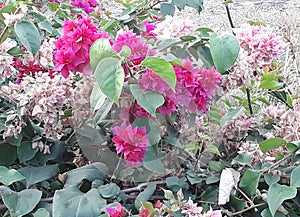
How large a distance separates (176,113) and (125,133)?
3.6 inches

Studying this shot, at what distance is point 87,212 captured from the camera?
0.61 metres

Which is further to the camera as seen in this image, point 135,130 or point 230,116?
point 230,116

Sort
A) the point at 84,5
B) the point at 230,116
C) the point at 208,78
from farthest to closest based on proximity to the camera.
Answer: the point at 84,5 → the point at 230,116 → the point at 208,78

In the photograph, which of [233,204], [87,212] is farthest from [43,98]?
[233,204]

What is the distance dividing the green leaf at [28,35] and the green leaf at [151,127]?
7.1 inches

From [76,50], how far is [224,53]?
0.61ft

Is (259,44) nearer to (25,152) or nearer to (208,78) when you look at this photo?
(208,78)

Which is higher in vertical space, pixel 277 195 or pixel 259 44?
pixel 259 44

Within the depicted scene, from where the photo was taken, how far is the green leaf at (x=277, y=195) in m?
0.61

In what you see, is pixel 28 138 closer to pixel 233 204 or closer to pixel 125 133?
pixel 125 133

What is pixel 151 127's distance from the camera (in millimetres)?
653

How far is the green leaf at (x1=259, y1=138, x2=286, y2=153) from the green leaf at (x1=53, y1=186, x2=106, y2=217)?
0.74ft

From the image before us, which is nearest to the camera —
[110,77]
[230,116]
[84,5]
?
[110,77]

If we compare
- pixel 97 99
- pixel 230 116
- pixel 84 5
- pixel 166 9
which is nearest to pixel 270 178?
pixel 230 116
